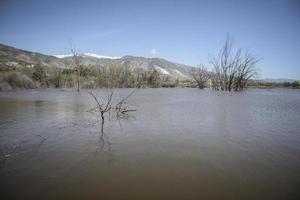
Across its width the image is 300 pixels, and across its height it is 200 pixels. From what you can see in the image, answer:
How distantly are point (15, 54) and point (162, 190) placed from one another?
533ft

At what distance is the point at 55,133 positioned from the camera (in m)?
7.11

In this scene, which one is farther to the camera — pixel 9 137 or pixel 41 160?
pixel 9 137

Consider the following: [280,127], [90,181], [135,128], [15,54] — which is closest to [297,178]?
[90,181]

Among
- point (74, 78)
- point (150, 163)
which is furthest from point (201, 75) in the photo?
point (150, 163)

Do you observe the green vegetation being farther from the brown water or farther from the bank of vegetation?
the brown water

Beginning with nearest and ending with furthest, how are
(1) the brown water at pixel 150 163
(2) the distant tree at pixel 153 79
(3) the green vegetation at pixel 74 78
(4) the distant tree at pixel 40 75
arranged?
(1) the brown water at pixel 150 163, (3) the green vegetation at pixel 74 78, (4) the distant tree at pixel 40 75, (2) the distant tree at pixel 153 79

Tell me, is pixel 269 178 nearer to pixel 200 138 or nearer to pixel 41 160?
pixel 200 138

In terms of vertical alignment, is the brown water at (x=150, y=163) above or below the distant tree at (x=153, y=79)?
below

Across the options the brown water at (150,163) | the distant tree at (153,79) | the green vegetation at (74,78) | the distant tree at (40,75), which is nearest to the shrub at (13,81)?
the green vegetation at (74,78)

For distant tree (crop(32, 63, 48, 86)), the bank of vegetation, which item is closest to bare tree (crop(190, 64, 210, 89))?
the bank of vegetation

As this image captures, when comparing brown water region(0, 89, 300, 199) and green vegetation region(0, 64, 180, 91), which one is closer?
brown water region(0, 89, 300, 199)

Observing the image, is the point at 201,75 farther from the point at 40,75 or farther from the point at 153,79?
the point at 40,75

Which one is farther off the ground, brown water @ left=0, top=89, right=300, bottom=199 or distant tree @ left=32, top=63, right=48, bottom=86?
distant tree @ left=32, top=63, right=48, bottom=86

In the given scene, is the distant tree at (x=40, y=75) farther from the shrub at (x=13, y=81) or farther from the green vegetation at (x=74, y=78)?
the shrub at (x=13, y=81)
